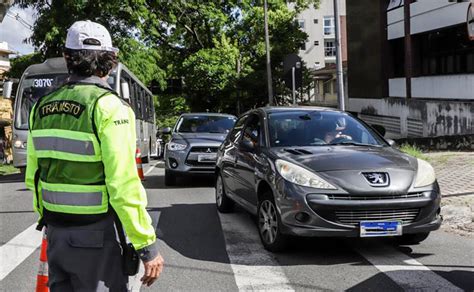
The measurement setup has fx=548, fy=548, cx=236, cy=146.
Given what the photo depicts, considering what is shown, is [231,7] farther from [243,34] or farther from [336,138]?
[336,138]

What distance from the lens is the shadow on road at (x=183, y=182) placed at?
11.9m

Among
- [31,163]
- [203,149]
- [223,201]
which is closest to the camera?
[31,163]

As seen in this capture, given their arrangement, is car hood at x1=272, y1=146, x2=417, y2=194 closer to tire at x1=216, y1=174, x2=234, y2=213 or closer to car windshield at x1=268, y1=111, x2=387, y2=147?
car windshield at x1=268, y1=111, x2=387, y2=147

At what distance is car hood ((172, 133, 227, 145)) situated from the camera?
1154cm

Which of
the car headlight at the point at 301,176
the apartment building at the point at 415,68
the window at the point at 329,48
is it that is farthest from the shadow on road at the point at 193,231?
the window at the point at 329,48

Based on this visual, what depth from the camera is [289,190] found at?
548cm

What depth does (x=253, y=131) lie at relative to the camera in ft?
23.7

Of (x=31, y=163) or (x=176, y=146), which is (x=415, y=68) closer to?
(x=176, y=146)

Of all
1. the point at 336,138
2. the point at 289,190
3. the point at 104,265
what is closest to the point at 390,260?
the point at 289,190

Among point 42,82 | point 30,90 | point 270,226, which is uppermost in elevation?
point 42,82

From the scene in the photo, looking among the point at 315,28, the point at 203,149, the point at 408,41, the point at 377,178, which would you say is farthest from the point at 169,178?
the point at 315,28

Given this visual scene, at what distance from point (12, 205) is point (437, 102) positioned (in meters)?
15.6

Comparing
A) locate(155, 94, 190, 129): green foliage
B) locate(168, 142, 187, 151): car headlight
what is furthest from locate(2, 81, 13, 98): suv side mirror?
locate(155, 94, 190, 129): green foliage

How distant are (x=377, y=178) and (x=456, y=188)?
4390 millimetres
